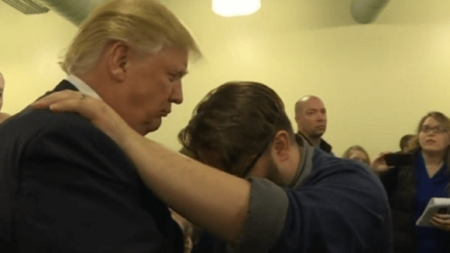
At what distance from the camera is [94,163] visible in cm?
75

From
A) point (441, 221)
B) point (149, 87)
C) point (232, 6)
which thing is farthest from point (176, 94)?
point (232, 6)

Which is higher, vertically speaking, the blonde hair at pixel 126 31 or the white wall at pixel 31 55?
the blonde hair at pixel 126 31

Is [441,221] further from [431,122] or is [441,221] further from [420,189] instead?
[431,122]

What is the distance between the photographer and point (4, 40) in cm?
544

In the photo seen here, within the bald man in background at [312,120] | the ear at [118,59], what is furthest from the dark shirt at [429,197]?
the ear at [118,59]

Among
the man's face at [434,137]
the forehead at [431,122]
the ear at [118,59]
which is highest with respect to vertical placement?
the forehead at [431,122]

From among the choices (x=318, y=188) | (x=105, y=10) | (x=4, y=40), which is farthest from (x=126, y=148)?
Answer: (x=4, y=40)

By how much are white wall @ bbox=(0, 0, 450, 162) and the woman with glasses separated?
6.49ft

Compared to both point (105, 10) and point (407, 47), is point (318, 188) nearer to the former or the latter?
point (105, 10)

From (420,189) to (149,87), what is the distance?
2158 millimetres

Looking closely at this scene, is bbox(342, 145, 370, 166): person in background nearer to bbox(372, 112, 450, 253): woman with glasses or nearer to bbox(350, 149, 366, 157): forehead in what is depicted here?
bbox(350, 149, 366, 157): forehead

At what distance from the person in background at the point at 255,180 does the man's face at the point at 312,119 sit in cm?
244

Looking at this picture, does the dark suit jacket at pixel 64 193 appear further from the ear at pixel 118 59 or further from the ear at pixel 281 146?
the ear at pixel 281 146

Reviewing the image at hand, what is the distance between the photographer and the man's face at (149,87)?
3.04ft
